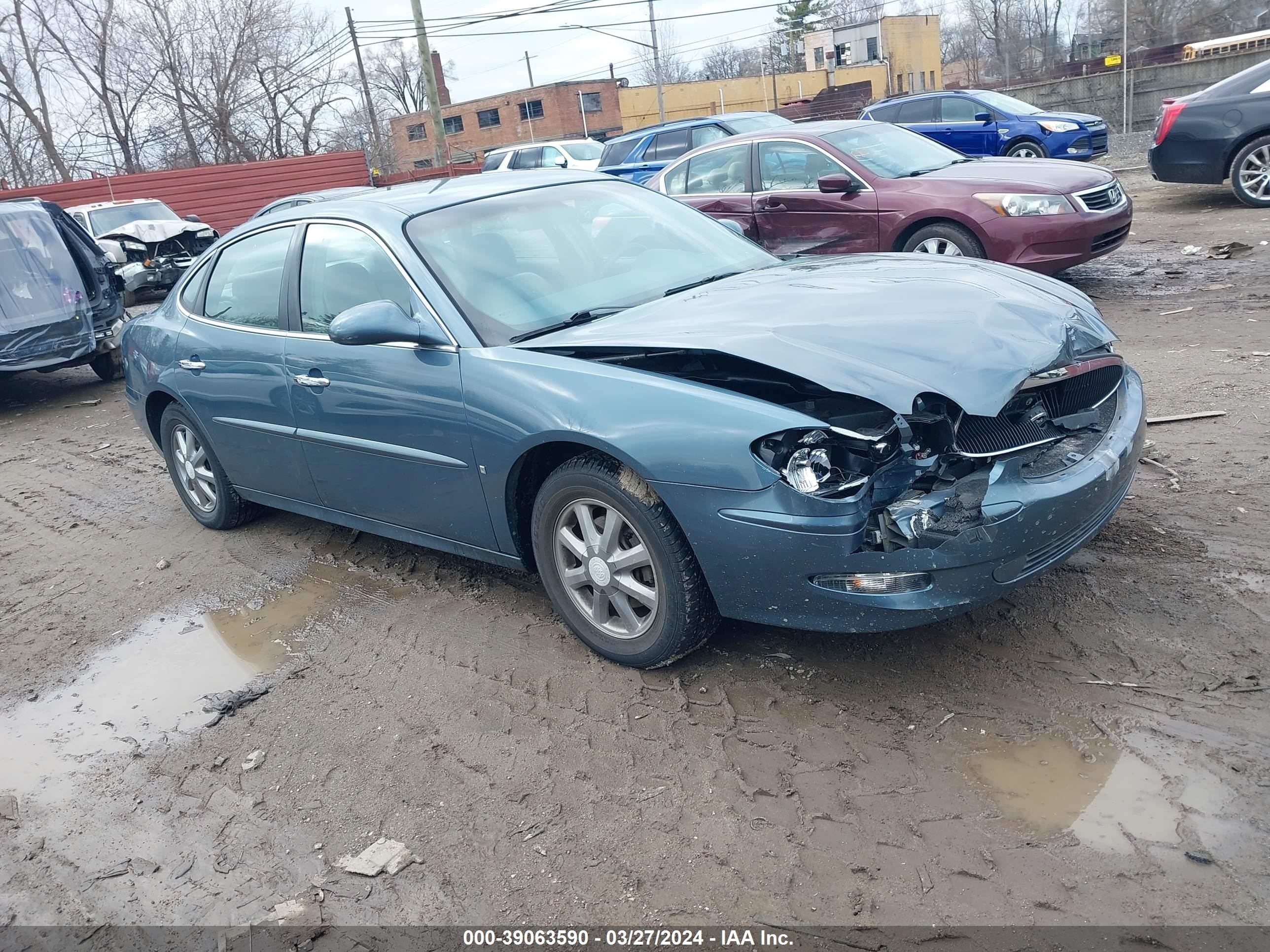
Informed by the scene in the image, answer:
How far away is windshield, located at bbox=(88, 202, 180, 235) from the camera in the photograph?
17969 millimetres

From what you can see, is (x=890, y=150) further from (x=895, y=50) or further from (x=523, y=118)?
(x=523, y=118)

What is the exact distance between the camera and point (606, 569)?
3.55 m

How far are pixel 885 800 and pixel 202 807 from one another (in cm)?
216

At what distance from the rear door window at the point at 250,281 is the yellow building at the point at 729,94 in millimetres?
50041

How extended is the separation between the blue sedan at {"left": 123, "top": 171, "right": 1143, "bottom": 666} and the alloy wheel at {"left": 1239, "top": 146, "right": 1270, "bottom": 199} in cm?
873

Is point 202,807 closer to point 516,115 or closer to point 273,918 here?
point 273,918

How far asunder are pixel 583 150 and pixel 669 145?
617cm

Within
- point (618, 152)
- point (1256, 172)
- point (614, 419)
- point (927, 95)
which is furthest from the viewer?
point (927, 95)

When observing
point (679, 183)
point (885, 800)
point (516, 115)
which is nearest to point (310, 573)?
point (885, 800)

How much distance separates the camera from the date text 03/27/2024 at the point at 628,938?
2.41 meters

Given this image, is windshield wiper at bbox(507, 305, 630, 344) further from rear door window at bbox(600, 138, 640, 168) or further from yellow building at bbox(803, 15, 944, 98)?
yellow building at bbox(803, 15, 944, 98)

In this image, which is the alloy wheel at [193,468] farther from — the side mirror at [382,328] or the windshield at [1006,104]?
the windshield at [1006,104]

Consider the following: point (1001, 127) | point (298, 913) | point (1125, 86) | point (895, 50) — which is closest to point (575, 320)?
point (298, 913)

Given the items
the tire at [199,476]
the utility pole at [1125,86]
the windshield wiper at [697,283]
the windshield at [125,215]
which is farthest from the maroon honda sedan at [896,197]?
the utility pole at [1125,86]
